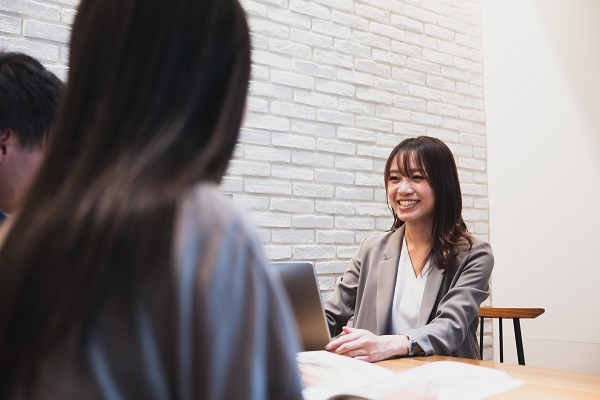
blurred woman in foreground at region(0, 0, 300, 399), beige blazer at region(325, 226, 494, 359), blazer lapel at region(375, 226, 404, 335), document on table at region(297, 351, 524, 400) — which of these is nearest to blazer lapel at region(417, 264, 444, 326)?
beige blazer at region(325, 226, 494, 359)

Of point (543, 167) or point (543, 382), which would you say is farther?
point (543, 167)

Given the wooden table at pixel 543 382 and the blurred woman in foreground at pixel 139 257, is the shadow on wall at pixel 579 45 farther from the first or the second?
the blurred woman in foreground at pixel 139 257

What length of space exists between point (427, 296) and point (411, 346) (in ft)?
1.04

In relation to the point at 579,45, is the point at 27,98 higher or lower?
lower

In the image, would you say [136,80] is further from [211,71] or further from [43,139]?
[43,139]

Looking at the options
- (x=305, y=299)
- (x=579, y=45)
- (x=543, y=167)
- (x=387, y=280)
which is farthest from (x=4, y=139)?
(x=579, y=45)

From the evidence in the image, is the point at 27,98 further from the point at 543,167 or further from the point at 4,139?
the point at 543,167

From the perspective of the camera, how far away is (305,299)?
155cm

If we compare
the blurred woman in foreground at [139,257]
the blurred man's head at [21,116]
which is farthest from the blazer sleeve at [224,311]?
the blurred man's head at [21,116]

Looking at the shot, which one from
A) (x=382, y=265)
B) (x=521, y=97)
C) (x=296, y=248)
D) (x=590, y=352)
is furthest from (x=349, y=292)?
(x=521, y=97)

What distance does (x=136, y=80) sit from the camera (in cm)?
51

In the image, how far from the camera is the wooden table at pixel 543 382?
1205 mm

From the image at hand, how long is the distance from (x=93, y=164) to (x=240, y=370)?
196 mm

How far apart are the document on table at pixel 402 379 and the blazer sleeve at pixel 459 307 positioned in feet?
0.82
